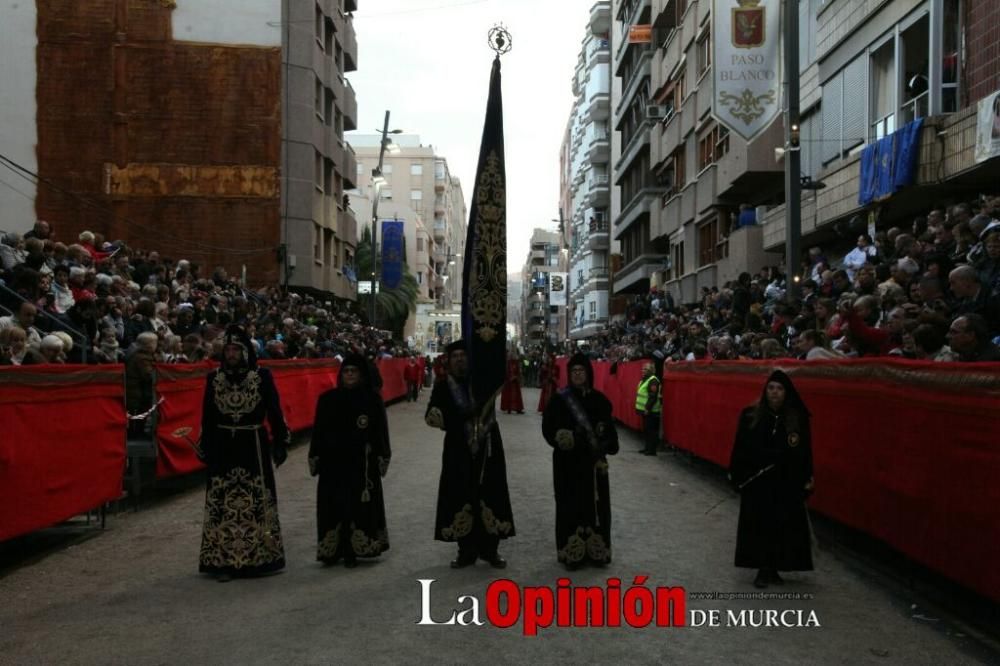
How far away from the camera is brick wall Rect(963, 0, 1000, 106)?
46.5ft

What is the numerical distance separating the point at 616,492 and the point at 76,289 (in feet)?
28.6

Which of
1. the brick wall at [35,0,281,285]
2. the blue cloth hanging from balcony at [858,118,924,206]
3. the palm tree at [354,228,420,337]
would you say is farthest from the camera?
the palm tree at [354,228,420,337]

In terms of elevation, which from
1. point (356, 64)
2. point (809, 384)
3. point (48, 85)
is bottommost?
point (809, 384)

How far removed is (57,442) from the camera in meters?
8.61

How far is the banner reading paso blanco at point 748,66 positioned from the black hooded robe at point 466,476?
37.0 feet

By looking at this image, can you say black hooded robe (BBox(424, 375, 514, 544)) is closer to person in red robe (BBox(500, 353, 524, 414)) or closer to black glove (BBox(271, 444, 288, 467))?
black glove (BBox(271, 444, 288, 467))

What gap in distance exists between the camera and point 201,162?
1391 inches

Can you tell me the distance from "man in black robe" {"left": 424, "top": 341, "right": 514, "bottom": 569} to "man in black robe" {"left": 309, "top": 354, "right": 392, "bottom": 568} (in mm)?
499

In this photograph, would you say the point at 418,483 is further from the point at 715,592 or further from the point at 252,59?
the point at 252,59

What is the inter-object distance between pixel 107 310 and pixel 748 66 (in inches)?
466

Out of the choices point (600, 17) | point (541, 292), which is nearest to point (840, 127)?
point (600, 17)

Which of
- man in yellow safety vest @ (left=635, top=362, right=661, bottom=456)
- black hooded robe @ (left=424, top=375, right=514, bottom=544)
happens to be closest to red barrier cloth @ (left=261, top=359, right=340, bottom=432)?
man in yellow safety vest @ (left=635, top=362, right=661, bottom=456)

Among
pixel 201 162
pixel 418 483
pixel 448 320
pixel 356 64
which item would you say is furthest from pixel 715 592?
pixel 448 320

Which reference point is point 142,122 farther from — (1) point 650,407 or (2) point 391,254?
(1) point 650,407
